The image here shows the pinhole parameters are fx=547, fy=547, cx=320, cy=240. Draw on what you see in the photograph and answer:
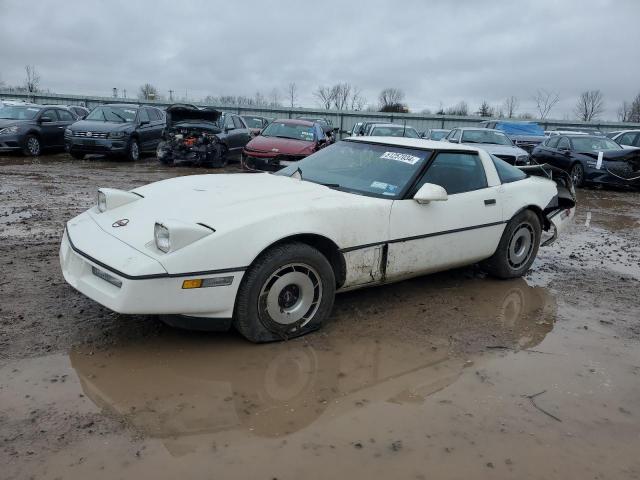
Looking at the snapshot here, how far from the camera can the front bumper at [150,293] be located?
314 centimetres

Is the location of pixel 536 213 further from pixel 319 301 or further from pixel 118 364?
pixel 118 364

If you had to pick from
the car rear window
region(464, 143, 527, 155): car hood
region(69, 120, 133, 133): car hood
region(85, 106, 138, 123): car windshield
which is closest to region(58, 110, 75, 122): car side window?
region(85, 106, 138, 123): car windshield

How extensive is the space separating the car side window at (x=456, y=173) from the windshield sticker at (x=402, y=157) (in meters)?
0.14

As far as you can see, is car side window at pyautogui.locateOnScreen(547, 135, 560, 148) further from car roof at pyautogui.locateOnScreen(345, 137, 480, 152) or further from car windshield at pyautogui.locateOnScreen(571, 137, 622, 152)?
car roof at pyautogui.locateOnScreen(345, 137, 480, 152)

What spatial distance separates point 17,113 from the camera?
594 inches

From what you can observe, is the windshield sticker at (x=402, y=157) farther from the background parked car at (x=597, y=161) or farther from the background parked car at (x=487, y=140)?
the background parked car at (x=597, y=161)

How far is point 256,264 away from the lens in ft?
11.4

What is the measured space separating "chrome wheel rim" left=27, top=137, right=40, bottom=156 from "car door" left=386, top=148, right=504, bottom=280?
532 inches

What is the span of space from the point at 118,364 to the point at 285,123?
11.5 meters

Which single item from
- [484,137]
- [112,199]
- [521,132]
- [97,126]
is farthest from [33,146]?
[521,132]

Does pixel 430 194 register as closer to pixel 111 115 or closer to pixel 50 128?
pixel 111 115

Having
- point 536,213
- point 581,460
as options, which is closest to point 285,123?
point 536,213

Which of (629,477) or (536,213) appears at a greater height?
(536,213)

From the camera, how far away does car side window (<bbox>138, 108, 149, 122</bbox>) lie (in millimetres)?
15666
